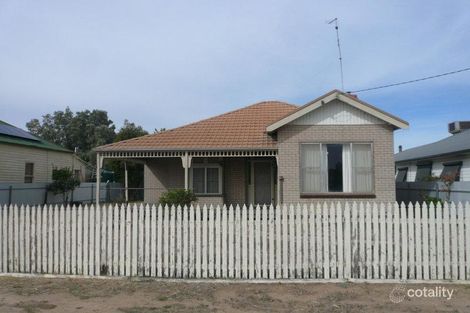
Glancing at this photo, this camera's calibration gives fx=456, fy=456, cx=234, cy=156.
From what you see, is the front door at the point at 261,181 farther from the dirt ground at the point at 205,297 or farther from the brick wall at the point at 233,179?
the dirt ground at the point at 205,297

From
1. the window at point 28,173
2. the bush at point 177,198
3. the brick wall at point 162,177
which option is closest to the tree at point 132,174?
the window at point 28,173

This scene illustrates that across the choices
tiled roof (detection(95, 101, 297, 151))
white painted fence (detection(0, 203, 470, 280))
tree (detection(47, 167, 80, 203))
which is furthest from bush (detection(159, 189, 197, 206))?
tree (detection(47, 167, 80, 203))

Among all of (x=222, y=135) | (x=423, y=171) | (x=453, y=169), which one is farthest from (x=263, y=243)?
(x=423, y=171)

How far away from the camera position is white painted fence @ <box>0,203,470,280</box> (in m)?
7.45

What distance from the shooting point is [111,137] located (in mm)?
69250

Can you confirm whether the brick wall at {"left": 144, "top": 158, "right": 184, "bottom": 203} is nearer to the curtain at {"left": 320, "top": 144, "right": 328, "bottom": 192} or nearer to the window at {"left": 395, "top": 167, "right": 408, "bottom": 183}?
the curtain at {"left": 320, "top": 144, "right": 328, "bottom": 192}

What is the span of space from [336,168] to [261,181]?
15.6 ft

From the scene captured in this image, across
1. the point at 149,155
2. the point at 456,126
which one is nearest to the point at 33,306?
the point at 149,155

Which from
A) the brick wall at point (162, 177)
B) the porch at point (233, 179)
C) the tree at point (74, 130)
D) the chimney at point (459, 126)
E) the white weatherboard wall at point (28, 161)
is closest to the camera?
the porch at point (233, 179)

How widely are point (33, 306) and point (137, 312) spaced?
156 centimetres

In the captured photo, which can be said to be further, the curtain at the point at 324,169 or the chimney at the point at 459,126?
the chimney at the point at 459,126

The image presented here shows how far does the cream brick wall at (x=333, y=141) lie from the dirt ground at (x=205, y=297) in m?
6.93

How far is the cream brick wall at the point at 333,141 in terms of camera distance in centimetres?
1392

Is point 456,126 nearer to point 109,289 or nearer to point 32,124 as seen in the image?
point 109,289
